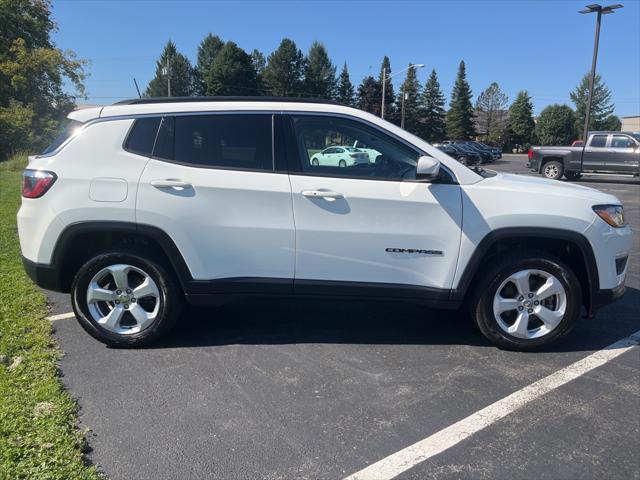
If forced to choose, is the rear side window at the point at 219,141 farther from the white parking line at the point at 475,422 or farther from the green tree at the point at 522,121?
the green tree at the point at 522,121

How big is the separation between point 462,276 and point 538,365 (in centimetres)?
84

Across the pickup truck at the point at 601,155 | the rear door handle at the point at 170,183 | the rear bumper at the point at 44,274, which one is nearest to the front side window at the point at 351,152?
→ the rear door handle at the point at 170,183

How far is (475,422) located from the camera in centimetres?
305

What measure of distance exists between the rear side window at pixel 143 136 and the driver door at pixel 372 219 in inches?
39.5

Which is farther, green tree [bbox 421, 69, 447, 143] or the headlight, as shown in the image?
green tree [bbox 421, 69, 447, 143]

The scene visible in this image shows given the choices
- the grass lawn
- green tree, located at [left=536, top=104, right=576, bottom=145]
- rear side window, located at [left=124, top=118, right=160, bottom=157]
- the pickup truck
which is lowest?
the grass lawn

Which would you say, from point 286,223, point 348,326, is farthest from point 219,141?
point 348,326

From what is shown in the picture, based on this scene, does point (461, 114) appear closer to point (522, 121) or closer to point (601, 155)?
point (522, 121)

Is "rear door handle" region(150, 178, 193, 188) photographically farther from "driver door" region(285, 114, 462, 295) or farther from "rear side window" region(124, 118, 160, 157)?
"driver door" region(285, 114, 462, 295)

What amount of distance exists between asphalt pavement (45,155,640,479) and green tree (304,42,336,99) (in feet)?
284

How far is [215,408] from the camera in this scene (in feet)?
10.4

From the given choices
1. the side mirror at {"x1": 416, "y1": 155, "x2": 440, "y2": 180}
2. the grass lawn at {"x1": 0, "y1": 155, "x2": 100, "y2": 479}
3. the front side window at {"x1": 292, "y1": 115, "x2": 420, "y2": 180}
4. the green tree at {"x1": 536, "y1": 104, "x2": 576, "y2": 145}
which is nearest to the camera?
the grass lawn at {"x1": 0, "y1": 155, "x2": 100, "y2": 479}

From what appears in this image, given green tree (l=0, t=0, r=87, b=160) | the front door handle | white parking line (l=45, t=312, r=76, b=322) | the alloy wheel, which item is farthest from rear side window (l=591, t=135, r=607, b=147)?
green tree (l=0, t=0, r=87, b=160)

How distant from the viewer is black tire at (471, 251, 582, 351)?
390 centimetres
